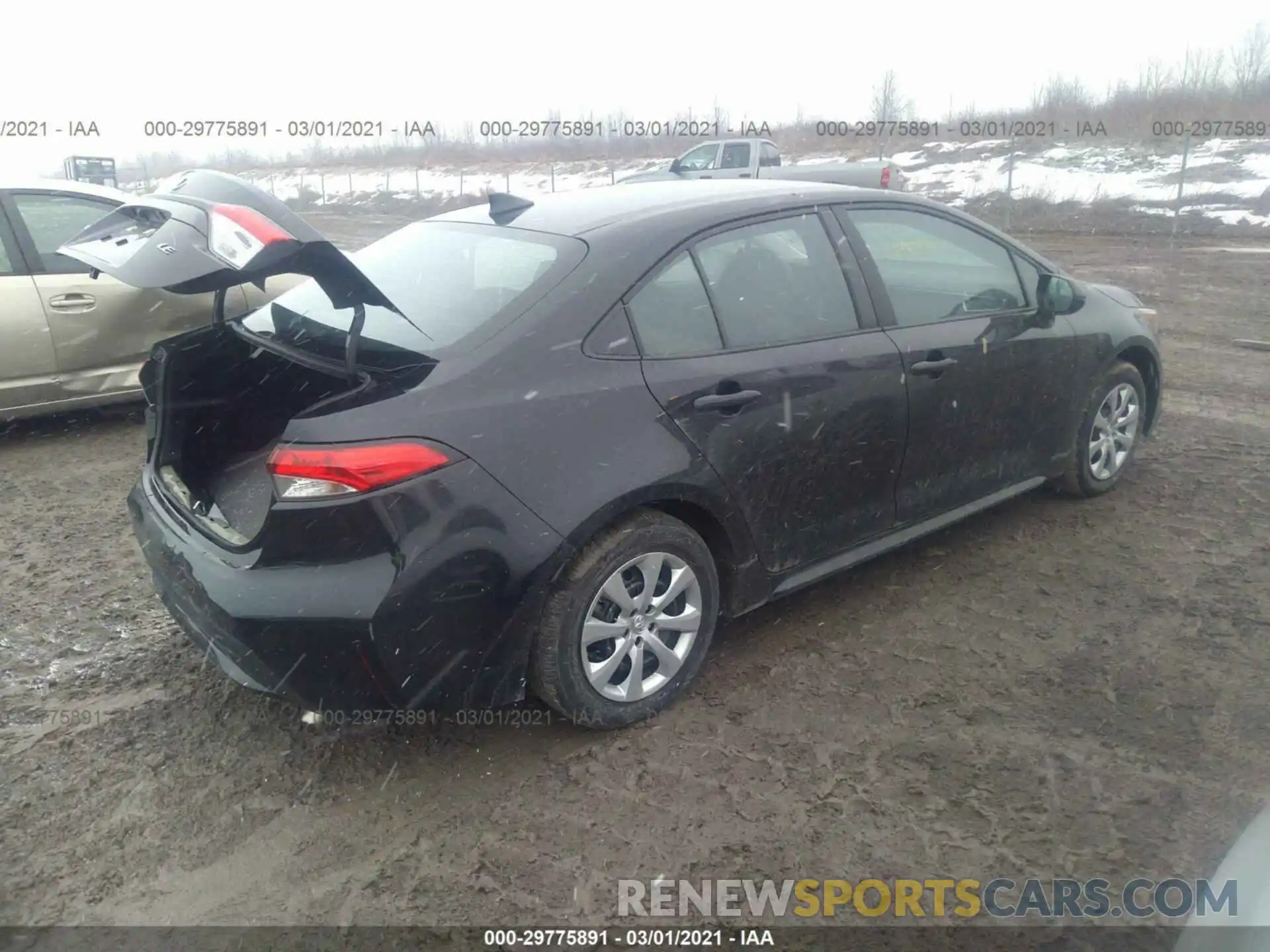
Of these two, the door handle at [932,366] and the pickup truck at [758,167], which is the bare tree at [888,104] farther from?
the door handle at [932,366]

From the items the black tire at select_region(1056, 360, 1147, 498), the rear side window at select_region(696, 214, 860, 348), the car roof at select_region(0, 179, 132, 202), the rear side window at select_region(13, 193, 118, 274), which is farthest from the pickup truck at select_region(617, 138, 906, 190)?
the rear side window at select_region(696, 214, 860, 348)

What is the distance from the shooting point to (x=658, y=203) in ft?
11.6

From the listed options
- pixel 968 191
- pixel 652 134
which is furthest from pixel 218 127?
pixel 652 134

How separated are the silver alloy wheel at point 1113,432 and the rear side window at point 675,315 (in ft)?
8.00

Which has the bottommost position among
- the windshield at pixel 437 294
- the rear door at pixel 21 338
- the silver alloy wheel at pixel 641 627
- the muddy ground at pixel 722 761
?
the muddy ground at pixel 722 761

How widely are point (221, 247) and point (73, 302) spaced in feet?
12.7

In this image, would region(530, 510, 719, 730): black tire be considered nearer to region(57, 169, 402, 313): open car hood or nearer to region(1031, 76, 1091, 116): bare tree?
region(57, 169, 402, 313): open car hood

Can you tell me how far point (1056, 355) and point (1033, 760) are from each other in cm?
210

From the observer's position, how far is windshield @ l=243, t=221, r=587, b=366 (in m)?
2.96

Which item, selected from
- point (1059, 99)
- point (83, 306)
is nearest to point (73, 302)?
point (83, 306)

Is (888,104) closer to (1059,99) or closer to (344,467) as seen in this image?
(1059,99)

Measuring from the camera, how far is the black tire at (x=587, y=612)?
2.89 metres

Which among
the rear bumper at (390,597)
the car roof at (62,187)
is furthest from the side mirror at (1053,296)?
the car roof at (62,187)

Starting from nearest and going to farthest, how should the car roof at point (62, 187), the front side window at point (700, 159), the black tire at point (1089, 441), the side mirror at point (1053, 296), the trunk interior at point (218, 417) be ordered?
the trunk interior at point (218, 417) → the side mirror at point (1053, 296) → the black tire at point (1089, 441) → the car roof at point (62, 187) → the front side window at point (700, 159)
